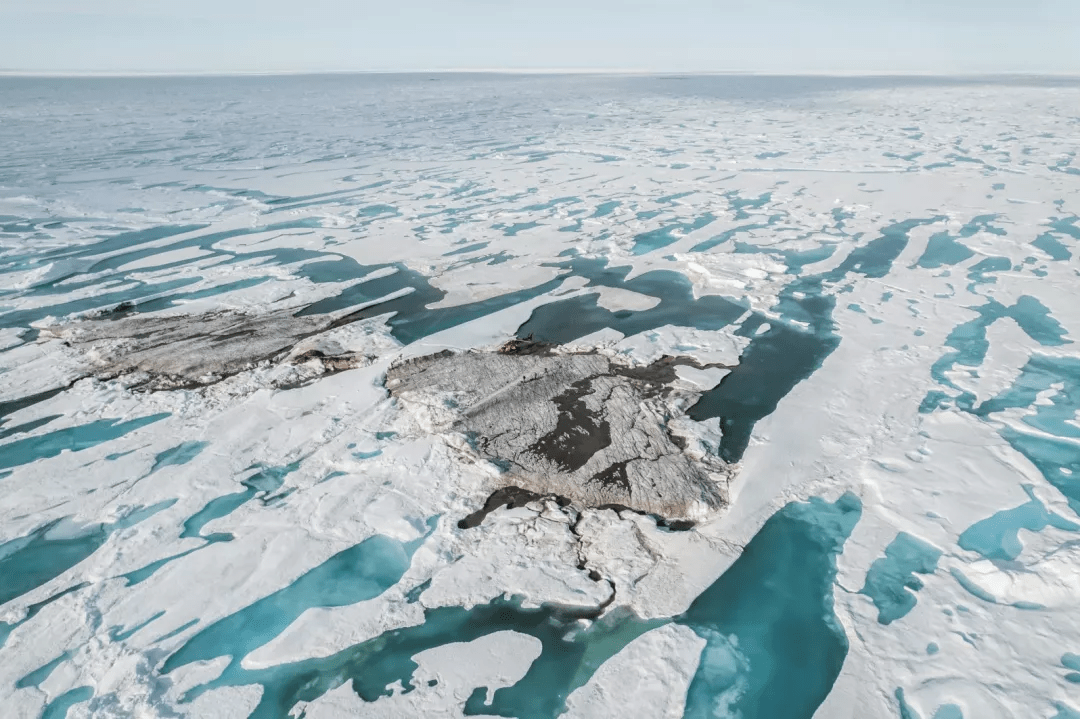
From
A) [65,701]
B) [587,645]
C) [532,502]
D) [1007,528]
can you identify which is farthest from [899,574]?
[65,701]

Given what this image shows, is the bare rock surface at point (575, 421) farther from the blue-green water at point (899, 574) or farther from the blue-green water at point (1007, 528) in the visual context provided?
the blue-green water at point (1007, 528)

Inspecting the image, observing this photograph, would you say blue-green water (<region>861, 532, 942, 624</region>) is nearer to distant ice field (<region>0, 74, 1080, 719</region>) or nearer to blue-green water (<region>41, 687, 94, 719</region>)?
distant ice field (<region>0, 74, 1080, 719</region>)

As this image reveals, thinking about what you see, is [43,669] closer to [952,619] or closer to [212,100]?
[952,619]

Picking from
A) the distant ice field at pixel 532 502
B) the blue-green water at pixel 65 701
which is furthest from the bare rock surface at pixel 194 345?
the blue-green water at pixel 65 701

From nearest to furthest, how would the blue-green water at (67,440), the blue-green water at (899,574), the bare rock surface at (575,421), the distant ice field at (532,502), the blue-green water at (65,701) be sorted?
the blue-green water at (65,701)
the distant ice field at (532,502)
the blue-green water at (899,574)
the bare rock surface at (575,421)
the blue-green water at (67,440)

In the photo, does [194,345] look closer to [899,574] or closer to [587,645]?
[587,645]

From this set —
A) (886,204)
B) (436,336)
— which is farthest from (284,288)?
(886,204)
